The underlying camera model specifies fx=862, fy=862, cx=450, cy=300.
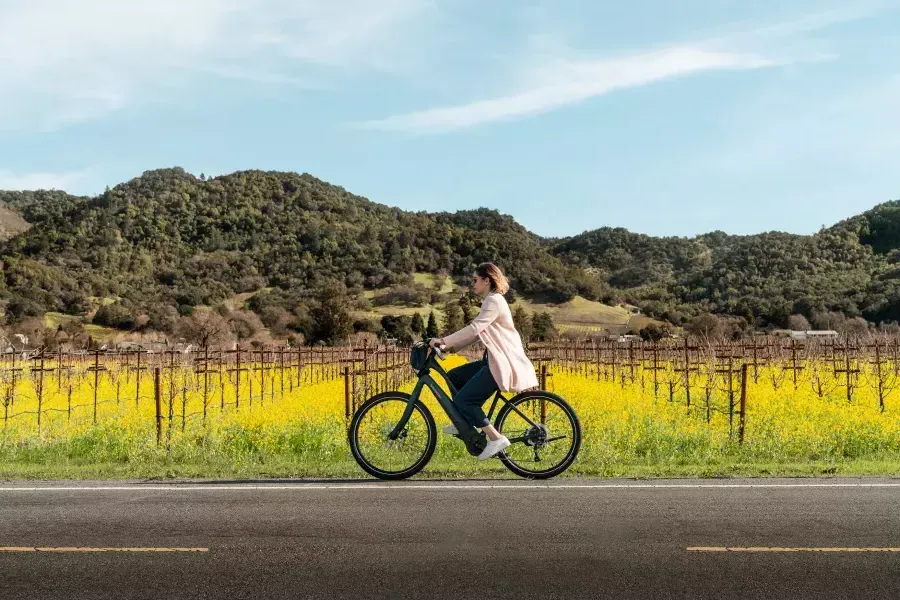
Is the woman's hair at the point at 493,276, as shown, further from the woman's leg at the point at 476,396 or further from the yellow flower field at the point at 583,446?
the yellow flower field at the point at 583,446

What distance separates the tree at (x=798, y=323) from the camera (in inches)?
3625

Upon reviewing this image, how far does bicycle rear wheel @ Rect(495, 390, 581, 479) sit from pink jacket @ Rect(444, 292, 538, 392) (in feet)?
1.09

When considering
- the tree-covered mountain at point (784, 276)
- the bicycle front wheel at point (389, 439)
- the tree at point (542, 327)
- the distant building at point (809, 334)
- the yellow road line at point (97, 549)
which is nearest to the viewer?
the yellow road line at point (97, 549)

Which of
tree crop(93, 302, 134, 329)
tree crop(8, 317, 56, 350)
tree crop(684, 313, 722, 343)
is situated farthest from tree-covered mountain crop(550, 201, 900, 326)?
tree crop(8, 317, 56, 350)

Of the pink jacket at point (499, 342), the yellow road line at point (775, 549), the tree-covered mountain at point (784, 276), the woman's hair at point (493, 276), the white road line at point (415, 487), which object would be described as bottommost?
the white road line at point (415, 487)

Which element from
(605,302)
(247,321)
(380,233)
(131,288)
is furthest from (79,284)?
(605,302)

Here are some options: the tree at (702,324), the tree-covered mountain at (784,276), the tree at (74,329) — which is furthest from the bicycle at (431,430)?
the tree-covered mountain at (784,276)

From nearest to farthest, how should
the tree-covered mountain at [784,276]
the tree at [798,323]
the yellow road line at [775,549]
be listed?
the yellow road line at [775,549] → the tree at [798,323] → the tree-covered mountain at [784,276]

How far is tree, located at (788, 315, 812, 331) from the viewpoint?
92.1 metres

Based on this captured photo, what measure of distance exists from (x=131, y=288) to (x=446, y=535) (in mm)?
124907

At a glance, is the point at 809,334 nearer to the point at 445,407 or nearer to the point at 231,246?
the point at 445,407

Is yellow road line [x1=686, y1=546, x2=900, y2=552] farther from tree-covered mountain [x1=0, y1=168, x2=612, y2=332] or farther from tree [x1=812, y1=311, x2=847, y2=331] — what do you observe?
tree-covered mountain [x1=0, y1=168, x2=612, y2=332]

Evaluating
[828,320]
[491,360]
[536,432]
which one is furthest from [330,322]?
[491,360]

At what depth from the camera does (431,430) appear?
28.9ft
